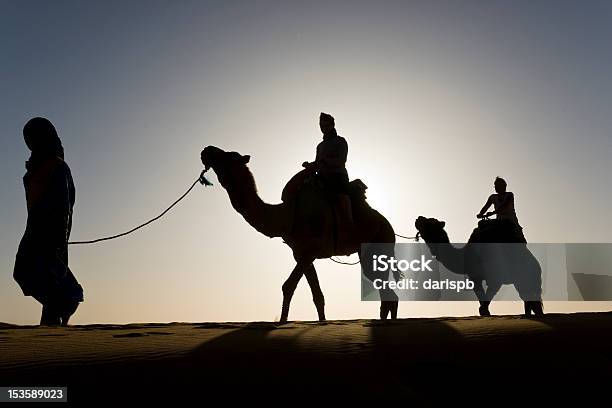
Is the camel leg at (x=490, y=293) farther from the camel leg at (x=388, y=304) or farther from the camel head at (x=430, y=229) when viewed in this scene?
the camel leg at (x=388, y=304)

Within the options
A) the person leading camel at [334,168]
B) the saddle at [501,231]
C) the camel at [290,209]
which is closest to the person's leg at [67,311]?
the camel at [290,209]

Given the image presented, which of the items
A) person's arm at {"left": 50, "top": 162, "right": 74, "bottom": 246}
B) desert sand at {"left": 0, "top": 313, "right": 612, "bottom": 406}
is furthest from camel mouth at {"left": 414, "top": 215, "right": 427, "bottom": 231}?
desert sand at {"left": 0, "top": 313, "right": 612, "bottom": 406}

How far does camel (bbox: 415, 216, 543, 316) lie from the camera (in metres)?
13.5

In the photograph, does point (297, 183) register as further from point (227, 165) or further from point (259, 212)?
point (227, 165)

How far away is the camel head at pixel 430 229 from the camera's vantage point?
48.6 ft

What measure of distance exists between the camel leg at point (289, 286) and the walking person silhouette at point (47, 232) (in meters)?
2.82

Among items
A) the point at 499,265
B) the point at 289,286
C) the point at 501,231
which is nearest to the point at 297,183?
the point at 289,286

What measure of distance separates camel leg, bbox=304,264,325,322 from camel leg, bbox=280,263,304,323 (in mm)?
133

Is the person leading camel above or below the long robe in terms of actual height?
above

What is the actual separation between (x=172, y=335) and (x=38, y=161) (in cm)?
419

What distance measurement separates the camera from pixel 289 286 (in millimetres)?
10023

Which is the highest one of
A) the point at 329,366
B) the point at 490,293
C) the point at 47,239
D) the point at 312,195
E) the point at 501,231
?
the point at 312,195

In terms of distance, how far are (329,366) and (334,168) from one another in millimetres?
7855

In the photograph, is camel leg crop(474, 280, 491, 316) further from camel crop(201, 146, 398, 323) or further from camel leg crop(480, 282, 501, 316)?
camel crop(201, 146, 398, 323)
